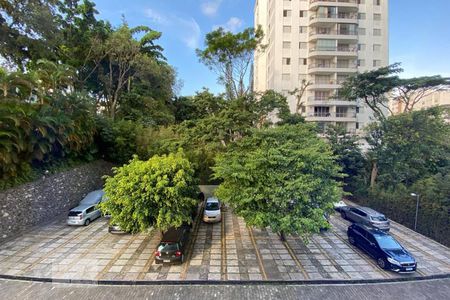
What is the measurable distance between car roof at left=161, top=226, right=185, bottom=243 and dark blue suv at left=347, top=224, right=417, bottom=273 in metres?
8.65

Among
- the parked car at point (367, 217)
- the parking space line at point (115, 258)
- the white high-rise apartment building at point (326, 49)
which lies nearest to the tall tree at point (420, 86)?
the white high-rise apartment building at point (326, 49)

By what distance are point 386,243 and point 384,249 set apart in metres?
0.46

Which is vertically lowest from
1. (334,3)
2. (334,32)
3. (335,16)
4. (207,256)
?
(207,256)

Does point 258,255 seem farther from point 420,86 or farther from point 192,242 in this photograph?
point 420,86

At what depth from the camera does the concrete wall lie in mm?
11695

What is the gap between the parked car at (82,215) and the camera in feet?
44.4

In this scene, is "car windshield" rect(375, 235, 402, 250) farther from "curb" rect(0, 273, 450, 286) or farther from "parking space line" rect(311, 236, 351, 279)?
"parking space line" rect(311, 236, 351, 279)

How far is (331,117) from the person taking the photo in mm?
31266

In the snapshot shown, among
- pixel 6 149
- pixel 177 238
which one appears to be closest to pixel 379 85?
pixel 177 238

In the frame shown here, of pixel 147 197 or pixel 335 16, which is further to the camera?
pixel 335 16

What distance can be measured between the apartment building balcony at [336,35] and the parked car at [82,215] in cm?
3271

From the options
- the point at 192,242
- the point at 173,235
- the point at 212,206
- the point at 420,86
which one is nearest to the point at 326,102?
the point at 420,86

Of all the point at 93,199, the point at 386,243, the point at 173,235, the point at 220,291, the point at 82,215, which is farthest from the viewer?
the point at 93,199

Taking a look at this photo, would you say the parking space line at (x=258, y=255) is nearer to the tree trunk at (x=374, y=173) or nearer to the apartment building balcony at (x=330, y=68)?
the tree trunk at (x=374, y=173)
